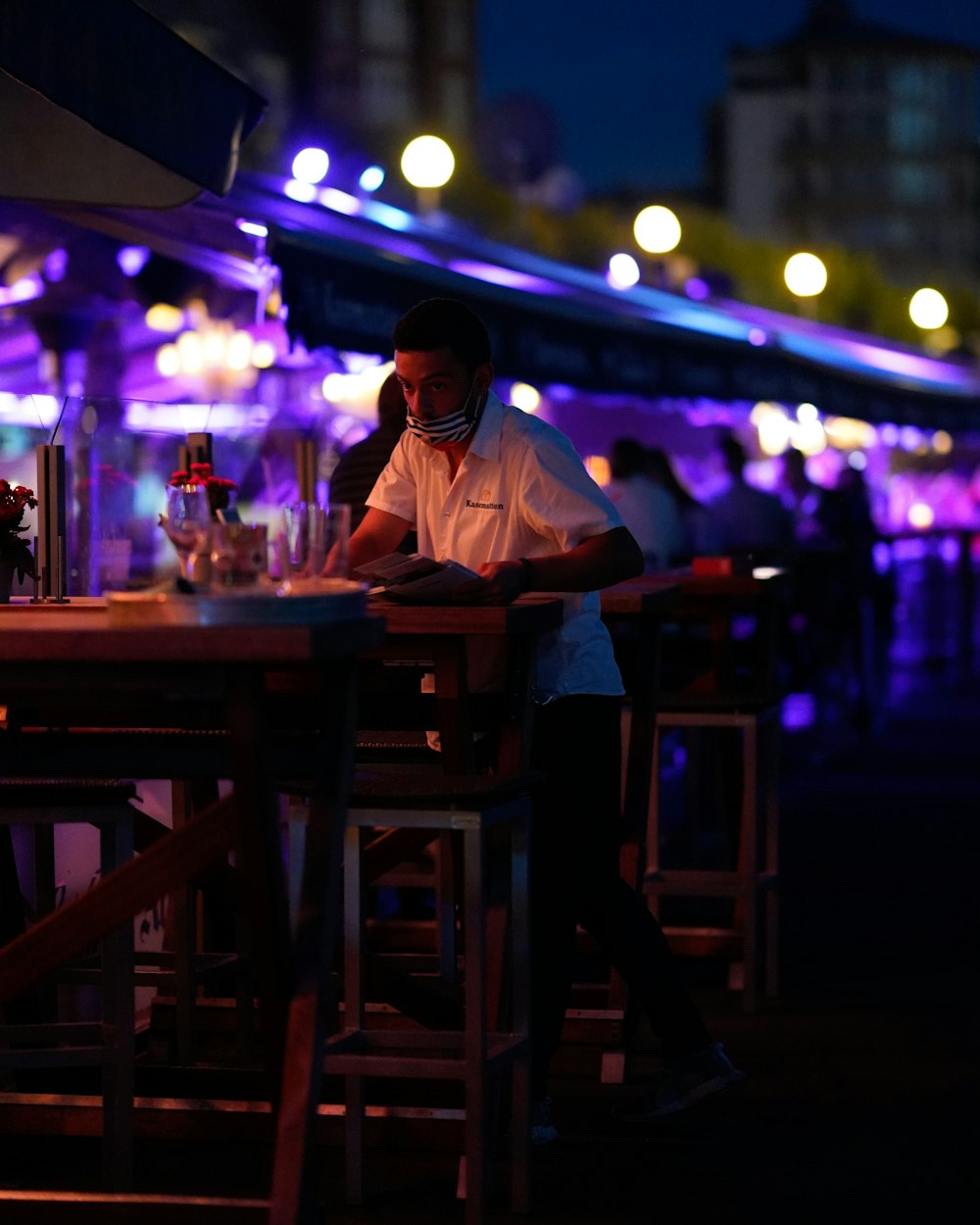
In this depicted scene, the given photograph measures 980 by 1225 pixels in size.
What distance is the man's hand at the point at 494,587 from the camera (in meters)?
3.88

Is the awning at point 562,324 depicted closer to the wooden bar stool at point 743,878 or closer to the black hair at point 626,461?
the black hair at point 626,461

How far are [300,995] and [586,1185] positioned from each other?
116 cm

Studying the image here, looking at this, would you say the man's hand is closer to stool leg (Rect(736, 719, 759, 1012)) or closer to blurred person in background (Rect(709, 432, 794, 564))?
stool leg (Rect(736, 719, 759, 1012))

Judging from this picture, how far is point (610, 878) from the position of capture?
14.3 ft

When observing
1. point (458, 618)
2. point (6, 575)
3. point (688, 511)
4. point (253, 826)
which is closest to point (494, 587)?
point (458, 618)

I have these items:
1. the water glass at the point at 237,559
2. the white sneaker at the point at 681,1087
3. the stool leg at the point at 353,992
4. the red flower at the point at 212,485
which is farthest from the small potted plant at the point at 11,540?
the white sneaker at the point at 681,1087

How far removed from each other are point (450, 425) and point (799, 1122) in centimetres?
180

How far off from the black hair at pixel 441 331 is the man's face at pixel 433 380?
0.01 meters

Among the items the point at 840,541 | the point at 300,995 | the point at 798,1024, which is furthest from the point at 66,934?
the point at 840,541

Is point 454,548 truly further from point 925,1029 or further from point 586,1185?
point 925,1029

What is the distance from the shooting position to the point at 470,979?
368cm

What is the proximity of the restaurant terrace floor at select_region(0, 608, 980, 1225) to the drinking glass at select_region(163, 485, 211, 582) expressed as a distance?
138cm

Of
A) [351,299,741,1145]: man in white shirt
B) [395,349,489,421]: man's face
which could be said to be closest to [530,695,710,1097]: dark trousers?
[351,299,741,1145]: man in white shirt

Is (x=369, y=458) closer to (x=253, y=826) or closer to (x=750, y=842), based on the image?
(x=750, y=842)
